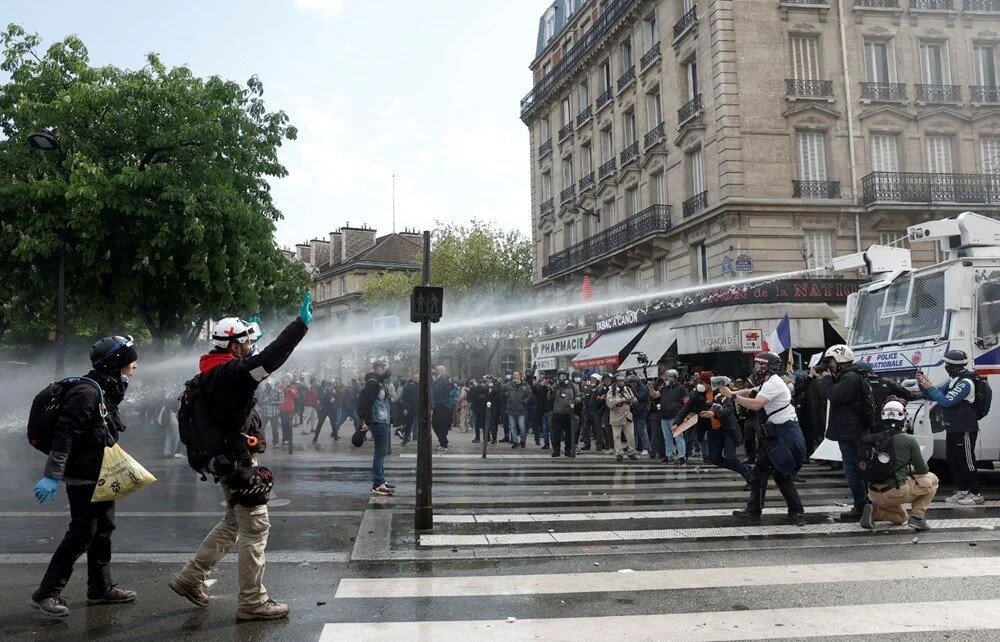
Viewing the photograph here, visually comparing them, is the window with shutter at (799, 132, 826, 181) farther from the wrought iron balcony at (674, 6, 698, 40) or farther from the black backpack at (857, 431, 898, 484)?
the black backpack at (857, 431, 898, 484)

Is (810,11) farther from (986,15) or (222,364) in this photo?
(222,364)

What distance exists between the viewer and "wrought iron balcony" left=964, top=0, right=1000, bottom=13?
77.0ft

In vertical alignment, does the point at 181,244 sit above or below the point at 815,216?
below

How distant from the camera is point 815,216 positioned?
21906 mm

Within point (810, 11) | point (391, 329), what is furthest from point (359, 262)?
point (810, 11)

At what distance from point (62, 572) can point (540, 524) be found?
164 inches

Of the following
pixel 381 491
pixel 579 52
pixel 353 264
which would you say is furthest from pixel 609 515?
pixel 353 264

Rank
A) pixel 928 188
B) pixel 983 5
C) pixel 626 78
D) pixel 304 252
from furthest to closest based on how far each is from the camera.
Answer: pixel 304 252, pixel 626 78, pixel 983 5, pixel 928 188

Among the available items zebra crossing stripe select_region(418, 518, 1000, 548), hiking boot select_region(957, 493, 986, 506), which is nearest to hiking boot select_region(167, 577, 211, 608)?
zebra crossing stripe select_region(418, 518, 1000, 548)

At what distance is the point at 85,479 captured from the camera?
4.71m

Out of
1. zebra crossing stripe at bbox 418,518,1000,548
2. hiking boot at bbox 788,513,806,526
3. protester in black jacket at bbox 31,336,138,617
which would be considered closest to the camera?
protester in black jacket at bbox 31,336,138,617

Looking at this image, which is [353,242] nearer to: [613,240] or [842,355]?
[613,240]

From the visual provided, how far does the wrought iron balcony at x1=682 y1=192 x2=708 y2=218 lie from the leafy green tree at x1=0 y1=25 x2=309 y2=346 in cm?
1246

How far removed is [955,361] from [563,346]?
76.4ft
